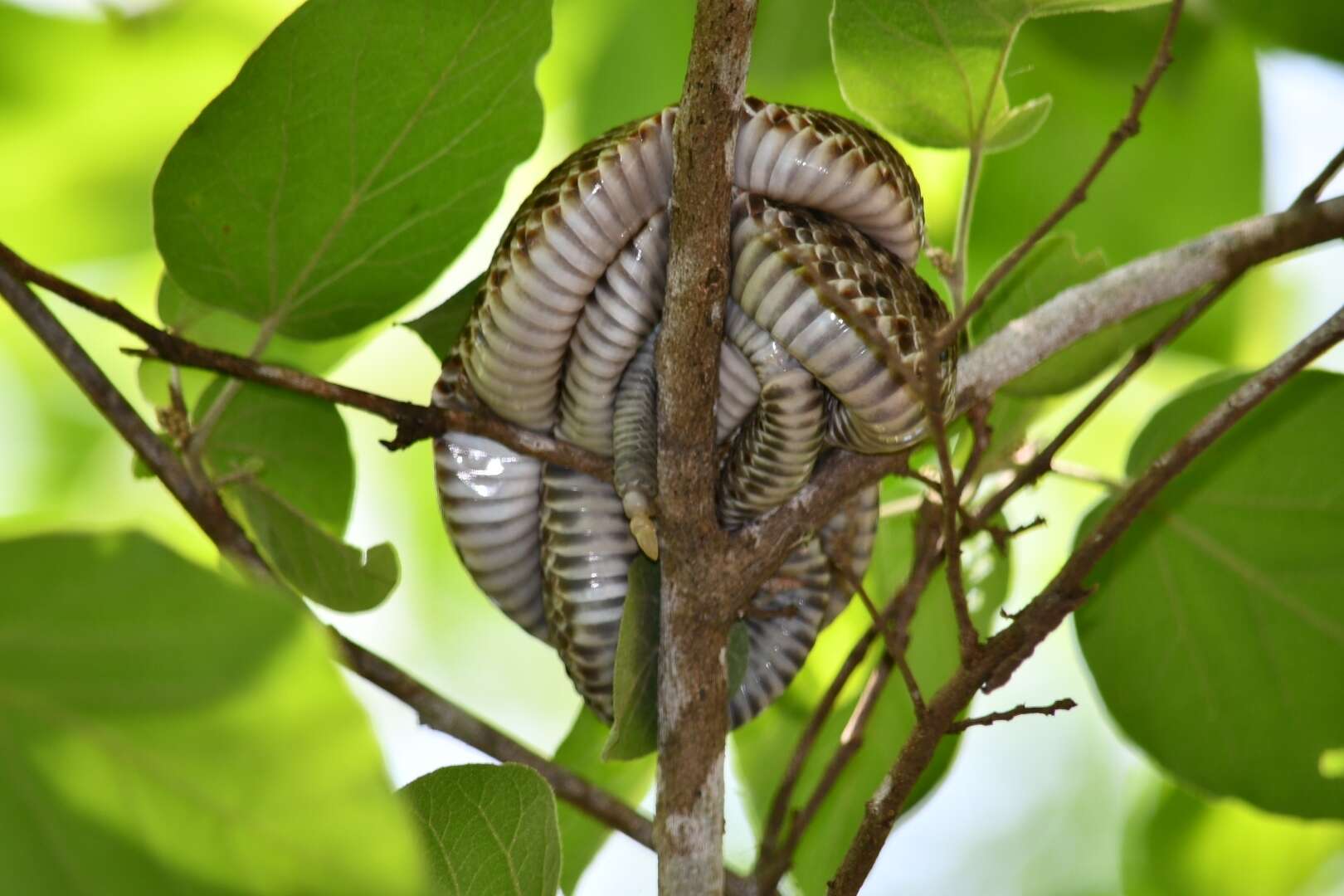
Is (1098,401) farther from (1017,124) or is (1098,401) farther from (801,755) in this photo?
(801,755)

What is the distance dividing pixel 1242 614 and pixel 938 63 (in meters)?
0.80

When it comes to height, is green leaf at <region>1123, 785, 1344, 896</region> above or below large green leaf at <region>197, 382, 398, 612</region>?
above

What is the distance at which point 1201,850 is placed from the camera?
2549 millimetres

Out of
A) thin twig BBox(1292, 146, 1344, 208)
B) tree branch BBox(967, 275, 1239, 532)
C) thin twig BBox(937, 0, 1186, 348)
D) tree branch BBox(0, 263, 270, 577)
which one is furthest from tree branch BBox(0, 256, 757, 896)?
thin twig BBox(1292, 146, 1344, 208)

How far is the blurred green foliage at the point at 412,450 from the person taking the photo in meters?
0.76

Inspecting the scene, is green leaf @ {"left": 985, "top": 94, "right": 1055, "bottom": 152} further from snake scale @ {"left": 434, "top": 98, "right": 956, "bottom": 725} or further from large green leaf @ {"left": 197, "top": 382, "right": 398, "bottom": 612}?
large green leaf @ {"left": 197, "top": 382, "right": 398, "bottom": 612}

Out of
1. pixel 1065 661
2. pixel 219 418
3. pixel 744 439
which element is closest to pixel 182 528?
pixel 219 418

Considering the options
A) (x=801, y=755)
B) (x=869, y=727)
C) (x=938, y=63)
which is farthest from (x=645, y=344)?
(x=869, y=727)

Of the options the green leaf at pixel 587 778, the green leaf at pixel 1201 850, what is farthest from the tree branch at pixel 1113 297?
the green leaf at pixel 1201 850

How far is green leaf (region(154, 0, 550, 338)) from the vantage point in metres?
1.35

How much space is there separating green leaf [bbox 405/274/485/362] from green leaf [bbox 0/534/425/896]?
0.73 m

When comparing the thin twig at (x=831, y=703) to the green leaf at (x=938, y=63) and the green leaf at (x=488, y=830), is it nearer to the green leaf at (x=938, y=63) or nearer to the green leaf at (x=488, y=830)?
the green leaf at (x=488, y=830)

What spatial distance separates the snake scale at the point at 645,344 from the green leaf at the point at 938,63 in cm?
10

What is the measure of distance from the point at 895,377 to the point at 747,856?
47.3 inches
